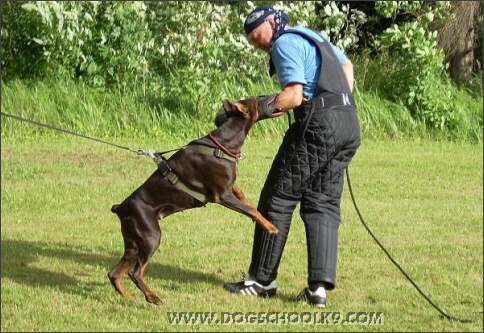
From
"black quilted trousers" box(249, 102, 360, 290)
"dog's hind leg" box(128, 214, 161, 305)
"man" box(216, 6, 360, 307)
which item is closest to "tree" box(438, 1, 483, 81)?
"man" box(216, 6, 360, 307)

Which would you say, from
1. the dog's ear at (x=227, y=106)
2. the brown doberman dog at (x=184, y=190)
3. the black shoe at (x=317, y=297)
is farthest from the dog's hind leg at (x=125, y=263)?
the black shoe at (x=317, y=297)

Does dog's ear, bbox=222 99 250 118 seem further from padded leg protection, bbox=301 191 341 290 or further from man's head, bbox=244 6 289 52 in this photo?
padded leg protection, bbox=301 191 341 290

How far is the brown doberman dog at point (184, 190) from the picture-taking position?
237 inches

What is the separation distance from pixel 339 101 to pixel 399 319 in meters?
1.40

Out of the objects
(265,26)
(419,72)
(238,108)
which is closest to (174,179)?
(238,108)

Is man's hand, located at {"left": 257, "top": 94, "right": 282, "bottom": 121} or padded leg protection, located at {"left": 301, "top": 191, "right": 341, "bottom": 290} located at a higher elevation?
man's hand, located at {"left": 257, "top": 94, "right": 282, "bottom": 121}

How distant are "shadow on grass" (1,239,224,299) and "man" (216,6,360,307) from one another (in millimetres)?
862

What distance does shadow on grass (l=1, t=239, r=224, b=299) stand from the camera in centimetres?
662

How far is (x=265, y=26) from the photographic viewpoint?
19.8ft

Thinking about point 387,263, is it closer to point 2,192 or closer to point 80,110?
point 2,192

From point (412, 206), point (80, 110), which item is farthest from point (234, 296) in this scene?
point (80, 110)

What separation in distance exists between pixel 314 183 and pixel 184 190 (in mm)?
837

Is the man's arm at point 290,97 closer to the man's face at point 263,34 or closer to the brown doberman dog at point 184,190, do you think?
the brown doberman dog at point 184,190

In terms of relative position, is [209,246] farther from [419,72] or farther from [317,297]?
[419,72]
